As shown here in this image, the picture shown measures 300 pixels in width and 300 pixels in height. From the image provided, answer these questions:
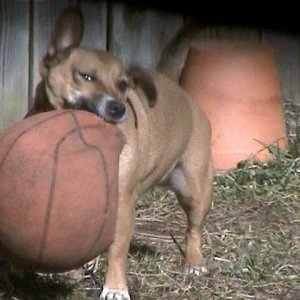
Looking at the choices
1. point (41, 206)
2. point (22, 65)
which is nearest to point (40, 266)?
point (41, 206)

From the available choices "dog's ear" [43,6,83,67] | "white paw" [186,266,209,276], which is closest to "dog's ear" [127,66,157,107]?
"dog's ear" [43,6,83,67]

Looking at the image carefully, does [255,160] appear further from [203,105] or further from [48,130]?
[48,130]

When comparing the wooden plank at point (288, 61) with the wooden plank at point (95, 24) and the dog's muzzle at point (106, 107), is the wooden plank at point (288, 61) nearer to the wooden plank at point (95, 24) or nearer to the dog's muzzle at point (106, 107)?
the wooden plank at point (95, 24)

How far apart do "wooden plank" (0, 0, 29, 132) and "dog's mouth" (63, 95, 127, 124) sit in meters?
2.01

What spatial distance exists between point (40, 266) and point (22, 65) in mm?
2790

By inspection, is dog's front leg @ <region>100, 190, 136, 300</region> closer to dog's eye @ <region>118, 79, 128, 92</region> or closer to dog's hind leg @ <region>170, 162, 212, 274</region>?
dog's eye @ <region>118, 79, 128, 92</region>

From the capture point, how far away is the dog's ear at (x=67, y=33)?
5191 mm

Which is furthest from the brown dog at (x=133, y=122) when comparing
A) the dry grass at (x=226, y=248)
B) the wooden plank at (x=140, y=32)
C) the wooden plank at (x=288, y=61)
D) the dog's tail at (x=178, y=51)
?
the wooden plank at (x=288, y=61)

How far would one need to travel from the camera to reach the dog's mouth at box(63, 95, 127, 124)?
4844 mm

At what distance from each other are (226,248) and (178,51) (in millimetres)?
1770

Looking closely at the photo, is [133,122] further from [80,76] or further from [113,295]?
[113,295]

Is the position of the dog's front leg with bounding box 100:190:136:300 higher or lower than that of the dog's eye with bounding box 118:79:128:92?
lower

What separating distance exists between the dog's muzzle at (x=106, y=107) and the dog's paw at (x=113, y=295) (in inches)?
30.4

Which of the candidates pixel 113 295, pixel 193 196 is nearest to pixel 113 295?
pixel 113 295
